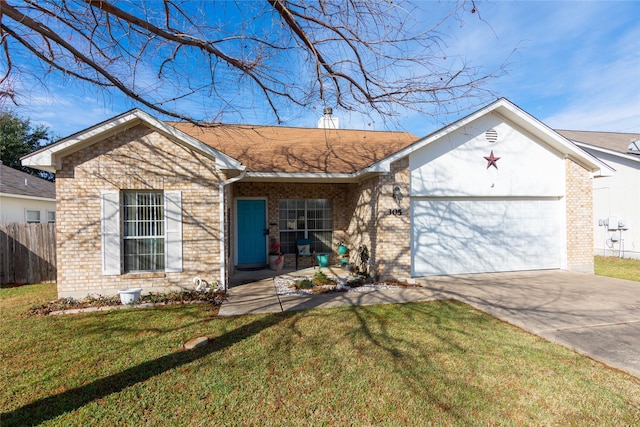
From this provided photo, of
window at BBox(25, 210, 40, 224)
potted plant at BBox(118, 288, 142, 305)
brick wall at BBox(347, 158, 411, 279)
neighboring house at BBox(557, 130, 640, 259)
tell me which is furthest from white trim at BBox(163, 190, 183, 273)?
neighboring house at BBox(557, 130, 640, 259)

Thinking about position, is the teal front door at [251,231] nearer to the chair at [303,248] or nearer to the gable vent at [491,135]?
the chair at [303,248]

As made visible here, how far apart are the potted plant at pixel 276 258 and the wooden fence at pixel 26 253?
20.6 feet

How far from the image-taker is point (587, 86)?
24.9 ft

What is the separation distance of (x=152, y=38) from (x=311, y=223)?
7.62 meters

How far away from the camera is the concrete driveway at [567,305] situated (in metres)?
4.27

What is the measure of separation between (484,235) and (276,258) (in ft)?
21.0

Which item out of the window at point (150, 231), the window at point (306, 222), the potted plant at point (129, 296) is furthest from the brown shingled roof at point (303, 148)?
the potted plant at point (129, 296)

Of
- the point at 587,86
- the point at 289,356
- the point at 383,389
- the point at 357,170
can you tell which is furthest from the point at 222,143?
the point at 587,86

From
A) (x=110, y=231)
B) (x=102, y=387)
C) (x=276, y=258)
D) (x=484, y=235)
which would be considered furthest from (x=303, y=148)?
(x=102, y=387)

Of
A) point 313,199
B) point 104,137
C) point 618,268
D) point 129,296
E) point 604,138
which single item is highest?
point 604,138

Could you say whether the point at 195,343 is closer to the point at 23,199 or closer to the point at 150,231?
the point at 150,231

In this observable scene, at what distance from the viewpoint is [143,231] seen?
7.11 metres

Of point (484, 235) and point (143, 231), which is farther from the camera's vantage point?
point (484, 235)

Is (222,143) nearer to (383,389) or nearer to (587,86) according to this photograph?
(383,389)
